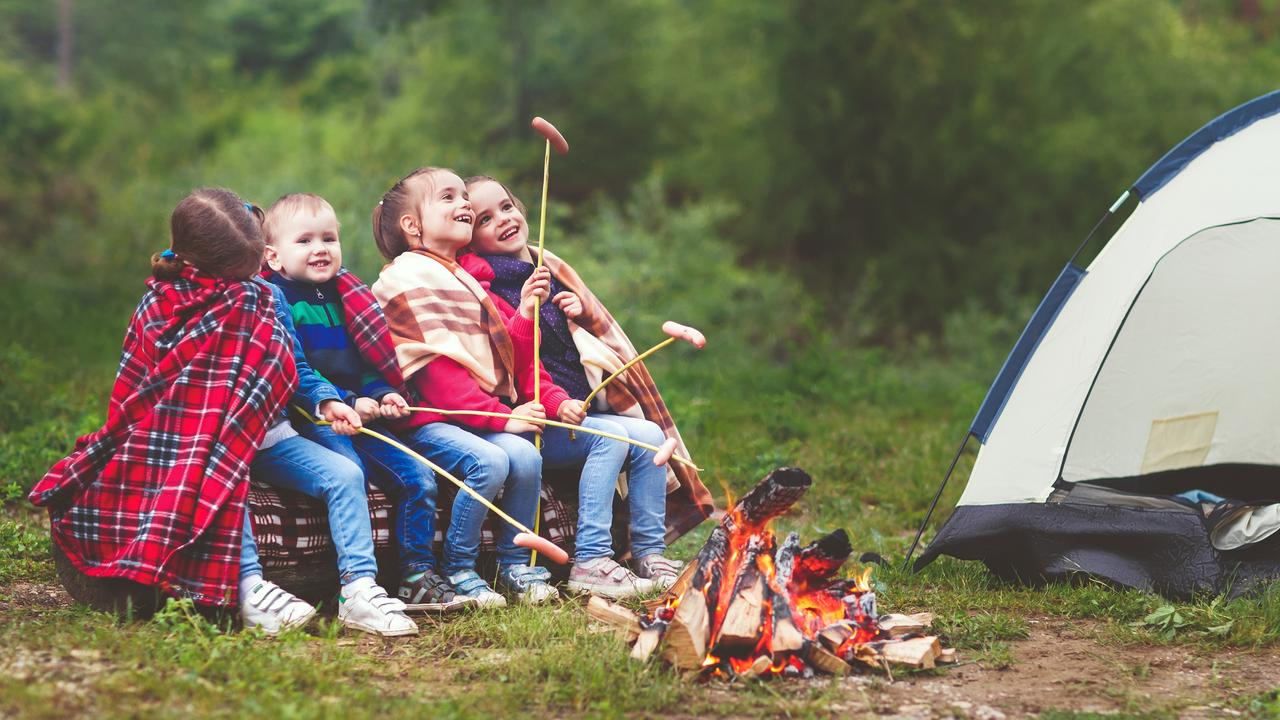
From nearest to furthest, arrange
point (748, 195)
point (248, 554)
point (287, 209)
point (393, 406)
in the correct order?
point (248, 554), point (393, 406), point (287, 209), point (748, 195)

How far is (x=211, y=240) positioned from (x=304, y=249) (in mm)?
Result: 316

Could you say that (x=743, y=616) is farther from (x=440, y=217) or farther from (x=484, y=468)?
(x=440, y=217)

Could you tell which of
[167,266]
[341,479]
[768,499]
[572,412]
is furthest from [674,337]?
[167,266]

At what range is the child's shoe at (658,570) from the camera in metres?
4.08

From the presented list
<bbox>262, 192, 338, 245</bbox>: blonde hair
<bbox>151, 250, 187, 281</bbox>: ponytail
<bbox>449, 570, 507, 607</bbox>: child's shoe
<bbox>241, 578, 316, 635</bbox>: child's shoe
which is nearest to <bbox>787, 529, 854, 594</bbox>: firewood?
<bbox>449, 570, 507, 607</bbox>: child's shoe

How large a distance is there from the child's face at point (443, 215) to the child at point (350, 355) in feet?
1.13

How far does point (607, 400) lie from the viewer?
4402mm

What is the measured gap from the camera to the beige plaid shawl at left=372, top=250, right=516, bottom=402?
159 inches

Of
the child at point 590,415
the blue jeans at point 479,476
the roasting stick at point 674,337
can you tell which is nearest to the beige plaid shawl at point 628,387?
the child at point 590,415

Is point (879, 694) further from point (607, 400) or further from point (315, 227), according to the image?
Result: point (315, 227)

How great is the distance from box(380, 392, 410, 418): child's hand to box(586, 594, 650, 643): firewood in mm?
876

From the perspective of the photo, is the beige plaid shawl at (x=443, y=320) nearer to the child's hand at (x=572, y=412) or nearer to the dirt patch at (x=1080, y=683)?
the child's hand at (x=572, y=412)

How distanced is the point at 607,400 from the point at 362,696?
5.58 ft

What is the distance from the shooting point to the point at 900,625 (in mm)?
3479
